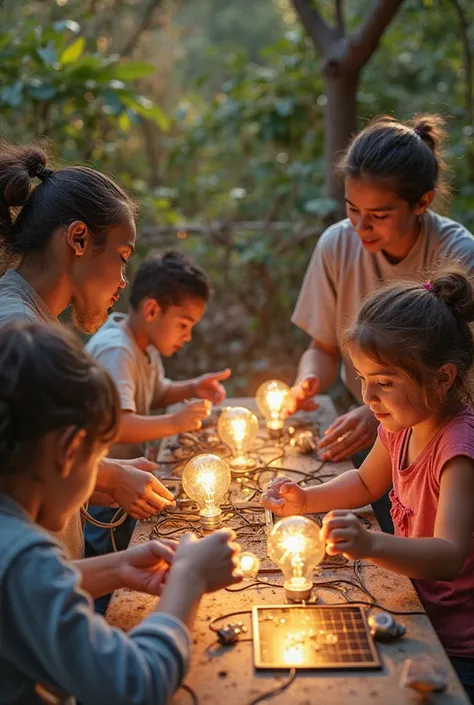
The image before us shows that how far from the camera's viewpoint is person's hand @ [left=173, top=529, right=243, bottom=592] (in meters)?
1.62

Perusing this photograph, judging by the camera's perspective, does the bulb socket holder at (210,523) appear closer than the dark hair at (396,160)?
Yes

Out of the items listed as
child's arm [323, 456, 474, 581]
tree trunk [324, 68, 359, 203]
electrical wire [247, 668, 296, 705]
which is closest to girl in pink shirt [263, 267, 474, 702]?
child's arm [323, 456, 474, 581]

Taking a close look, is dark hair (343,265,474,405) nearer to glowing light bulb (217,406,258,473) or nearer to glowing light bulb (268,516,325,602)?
glowing light bulb (268,516,325,602)

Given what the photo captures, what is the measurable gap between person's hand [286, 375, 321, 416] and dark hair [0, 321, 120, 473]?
1.72 metres

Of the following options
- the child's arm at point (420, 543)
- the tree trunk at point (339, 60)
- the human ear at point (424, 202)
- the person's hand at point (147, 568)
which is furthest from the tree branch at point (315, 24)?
the person's hand at point (147, 568)

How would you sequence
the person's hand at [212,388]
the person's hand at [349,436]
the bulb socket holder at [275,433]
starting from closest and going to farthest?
the person's hand at [349,436] < the bulb socket holder at [275,433] < the person's hand at [212,388]

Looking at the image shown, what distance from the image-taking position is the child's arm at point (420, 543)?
5.85 ft

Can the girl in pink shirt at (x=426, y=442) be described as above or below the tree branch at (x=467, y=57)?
below

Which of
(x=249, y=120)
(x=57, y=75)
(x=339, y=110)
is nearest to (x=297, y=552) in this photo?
(x=57, y=75)

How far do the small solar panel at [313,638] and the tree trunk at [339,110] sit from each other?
11.6ft

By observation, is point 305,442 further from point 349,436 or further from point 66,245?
point 66,245

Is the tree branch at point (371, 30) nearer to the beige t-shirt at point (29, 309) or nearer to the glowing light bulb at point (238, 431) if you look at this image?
the glowing light bulb at point (238, 431)

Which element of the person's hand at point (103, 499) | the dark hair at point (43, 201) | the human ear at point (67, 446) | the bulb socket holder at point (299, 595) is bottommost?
the bulb socket holder at point (299, 595)

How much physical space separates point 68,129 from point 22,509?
4.38 meters
